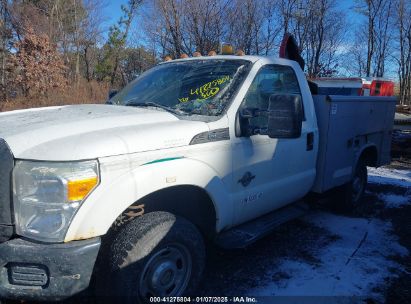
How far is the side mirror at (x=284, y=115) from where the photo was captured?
9.34 feet

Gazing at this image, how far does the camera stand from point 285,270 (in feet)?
12.1

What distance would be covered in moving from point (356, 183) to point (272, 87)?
2.40m

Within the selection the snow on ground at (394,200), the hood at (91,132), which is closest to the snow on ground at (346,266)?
the snow on ground at (394,200)

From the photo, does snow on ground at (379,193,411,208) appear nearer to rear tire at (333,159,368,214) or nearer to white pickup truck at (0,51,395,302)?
rear tire at (333,159,368,214)

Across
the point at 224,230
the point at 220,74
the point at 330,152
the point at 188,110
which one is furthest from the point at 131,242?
the point at 330,152

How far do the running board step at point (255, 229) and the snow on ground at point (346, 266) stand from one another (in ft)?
1.39

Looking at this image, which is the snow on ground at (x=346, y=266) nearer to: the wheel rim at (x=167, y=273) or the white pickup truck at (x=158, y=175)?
the white pickup truck at (x=158, y=175)

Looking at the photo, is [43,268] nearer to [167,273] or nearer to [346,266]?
[167,273]

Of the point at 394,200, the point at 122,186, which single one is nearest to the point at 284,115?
the point at 122,186

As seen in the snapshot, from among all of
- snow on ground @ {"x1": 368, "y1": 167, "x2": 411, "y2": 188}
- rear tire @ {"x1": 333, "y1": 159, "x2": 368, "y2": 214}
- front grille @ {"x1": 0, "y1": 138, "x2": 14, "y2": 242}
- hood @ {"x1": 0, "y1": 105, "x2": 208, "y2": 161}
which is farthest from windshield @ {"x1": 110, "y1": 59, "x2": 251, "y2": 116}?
snow on ground @ {"x1": 368, "y1": 167, "x2": 411, "y2": 188}

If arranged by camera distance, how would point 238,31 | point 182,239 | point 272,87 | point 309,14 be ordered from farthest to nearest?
point 309,14 → point 238,31 → point 272,87 → point 182,239

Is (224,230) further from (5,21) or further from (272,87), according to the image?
(5,21)

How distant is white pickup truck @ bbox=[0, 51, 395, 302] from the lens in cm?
222

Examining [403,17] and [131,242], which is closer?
[131,242]
